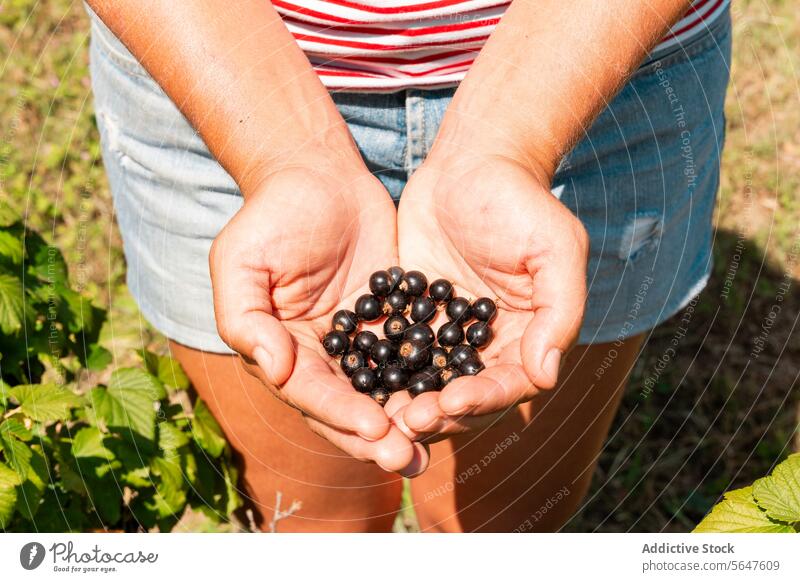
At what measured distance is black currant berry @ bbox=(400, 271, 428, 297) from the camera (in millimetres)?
2781

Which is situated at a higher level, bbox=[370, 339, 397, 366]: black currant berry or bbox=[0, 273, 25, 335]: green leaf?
bbox=[0, 273, 25, 335]: green leaf

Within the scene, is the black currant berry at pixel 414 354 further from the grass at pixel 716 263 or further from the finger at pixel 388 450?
the grass at pixel 716 263

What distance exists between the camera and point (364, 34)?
2.45 meters

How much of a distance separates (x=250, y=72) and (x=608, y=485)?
133 inches

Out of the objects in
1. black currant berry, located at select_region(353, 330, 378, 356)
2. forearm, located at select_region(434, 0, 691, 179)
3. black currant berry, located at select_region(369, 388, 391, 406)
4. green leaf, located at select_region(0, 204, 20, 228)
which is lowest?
black currant berry, located at select_region(369, 388, 391, 406)

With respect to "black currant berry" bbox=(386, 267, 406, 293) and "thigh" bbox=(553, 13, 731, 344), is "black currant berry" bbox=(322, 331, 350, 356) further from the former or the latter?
"thigh" bbox=(553, 13, 731, 344)

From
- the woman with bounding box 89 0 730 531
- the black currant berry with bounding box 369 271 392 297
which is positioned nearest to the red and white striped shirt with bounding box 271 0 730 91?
the woman with bounding box 89 0 730 531

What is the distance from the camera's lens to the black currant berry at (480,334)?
2.68 metres

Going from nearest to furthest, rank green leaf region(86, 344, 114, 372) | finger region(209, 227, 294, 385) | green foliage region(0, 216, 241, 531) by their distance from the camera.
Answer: finger region(209, 227, 294, 385)
green foliage region(0, 216, 241, 531)
green leaf region(86, 344, 114, 372)

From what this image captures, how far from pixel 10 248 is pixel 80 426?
683 mm

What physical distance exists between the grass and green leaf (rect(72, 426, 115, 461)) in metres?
1.29

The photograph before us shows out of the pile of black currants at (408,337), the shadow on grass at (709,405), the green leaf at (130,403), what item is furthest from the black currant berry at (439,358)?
the shadow on grass at (709,405)

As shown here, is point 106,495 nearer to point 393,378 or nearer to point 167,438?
point 167,438
